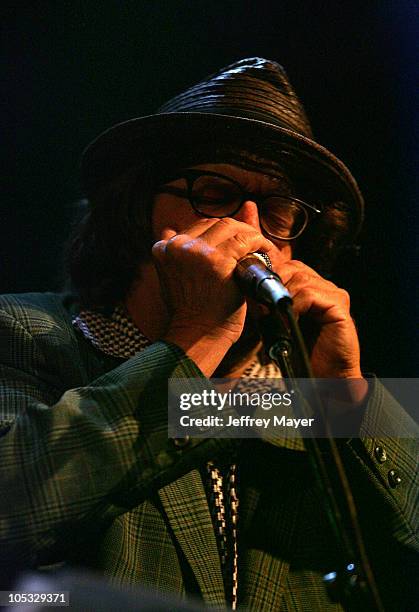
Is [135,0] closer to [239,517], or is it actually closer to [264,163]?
[264,163]

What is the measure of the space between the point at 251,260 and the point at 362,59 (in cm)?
115

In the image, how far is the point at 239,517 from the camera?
4.33 feet

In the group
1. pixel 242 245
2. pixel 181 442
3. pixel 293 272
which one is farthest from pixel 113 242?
pixel 181 442

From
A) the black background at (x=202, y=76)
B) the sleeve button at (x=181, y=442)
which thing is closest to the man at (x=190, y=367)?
the sleeve button at (x=181, y=442)

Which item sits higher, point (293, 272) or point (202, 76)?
point (202, 76)

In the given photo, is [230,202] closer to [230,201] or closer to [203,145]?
[230,201]

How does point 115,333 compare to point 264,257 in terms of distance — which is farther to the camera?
point 115,333

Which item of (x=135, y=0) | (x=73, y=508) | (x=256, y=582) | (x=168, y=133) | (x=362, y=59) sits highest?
(x=135, y=0)

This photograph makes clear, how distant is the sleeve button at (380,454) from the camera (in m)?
1.28

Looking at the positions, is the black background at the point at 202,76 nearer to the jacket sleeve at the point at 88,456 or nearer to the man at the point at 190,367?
the man at the point at 190,367

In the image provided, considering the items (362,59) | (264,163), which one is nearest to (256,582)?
(264,163)

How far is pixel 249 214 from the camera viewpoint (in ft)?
4.54

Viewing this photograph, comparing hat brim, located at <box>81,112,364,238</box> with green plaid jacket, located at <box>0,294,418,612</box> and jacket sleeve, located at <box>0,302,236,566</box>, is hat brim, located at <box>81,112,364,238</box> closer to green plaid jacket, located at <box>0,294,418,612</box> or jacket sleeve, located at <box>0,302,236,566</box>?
green plaid jacket, located at <box>0,294,418,612</box>

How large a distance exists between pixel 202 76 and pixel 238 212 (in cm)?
75
